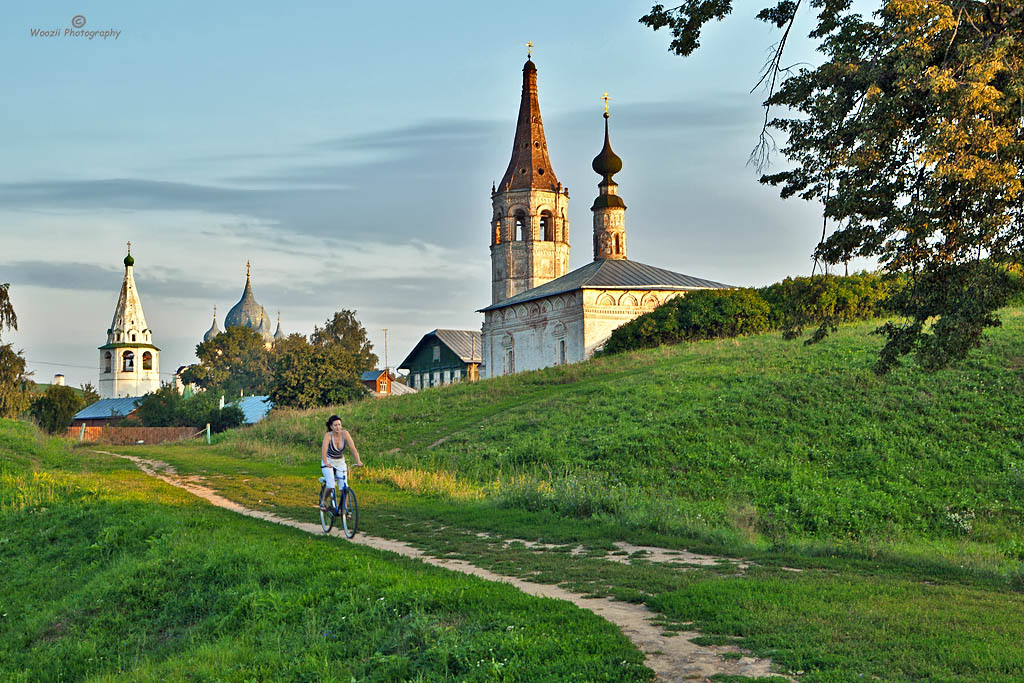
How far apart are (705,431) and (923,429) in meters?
6.19

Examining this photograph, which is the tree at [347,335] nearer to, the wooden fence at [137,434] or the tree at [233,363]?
the tree at [233,363]

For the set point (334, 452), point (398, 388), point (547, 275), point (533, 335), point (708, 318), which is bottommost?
point (334, 452)

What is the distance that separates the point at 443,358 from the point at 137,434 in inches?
1807

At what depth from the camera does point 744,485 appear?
22.8 meters

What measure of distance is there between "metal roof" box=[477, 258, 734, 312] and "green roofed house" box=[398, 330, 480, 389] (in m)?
24.3

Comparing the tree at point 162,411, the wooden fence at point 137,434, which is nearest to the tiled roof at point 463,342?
the tree at point 162,411

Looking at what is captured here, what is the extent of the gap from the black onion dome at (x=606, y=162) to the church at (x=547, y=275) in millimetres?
81

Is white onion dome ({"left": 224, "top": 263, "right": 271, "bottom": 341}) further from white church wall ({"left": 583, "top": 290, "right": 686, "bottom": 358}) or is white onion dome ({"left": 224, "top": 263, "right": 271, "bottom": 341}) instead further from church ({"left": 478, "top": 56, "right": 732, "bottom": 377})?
white church wall ({"left": 583, "top": 290, "right": 686, "bottom": 358})

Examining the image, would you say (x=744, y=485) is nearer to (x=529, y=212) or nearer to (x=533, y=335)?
(x=533, y=335)

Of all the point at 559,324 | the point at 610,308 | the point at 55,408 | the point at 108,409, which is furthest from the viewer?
the point at 108,409

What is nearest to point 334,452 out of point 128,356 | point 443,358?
point 443,358

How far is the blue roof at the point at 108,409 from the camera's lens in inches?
3511

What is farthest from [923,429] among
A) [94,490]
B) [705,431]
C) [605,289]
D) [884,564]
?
[605,289]

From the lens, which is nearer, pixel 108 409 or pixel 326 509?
pixel 326 509
